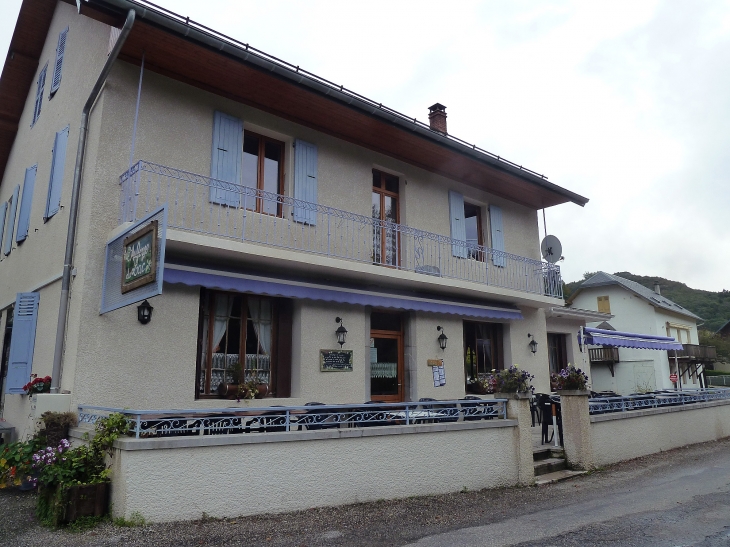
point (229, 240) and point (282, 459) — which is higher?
point (229, 240)

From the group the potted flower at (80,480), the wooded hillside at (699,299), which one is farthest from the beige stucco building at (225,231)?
the wooded hillside at (699,299)

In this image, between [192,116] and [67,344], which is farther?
[192,116]

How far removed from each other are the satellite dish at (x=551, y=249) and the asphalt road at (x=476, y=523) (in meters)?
7.26

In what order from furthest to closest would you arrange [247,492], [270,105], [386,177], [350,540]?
[386,177], [270,105], [247,492], [350,540]

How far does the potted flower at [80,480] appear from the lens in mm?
6189

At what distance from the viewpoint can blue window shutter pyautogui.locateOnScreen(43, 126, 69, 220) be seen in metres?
10.0

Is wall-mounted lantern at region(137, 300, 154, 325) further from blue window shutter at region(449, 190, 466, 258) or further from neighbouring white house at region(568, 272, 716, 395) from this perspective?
neighbouring white house at region(568, 272, 716, 395)

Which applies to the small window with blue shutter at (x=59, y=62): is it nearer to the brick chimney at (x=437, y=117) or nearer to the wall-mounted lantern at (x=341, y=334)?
→ the wall-mounted lantern at (x=341, y=334)

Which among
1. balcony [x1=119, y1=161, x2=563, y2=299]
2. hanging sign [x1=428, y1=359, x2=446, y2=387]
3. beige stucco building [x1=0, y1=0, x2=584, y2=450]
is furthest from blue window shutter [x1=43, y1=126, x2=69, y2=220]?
hanging sign [x1=428, y1=359, x2=446, y2=387]

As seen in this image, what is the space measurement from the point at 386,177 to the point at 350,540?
8.77 metres

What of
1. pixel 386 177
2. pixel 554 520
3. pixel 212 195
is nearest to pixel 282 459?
pixel 554 520

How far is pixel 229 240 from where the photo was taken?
8836 mm

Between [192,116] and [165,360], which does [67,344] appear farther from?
[192,116]

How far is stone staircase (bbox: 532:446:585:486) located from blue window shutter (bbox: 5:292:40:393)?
904 centimetres
